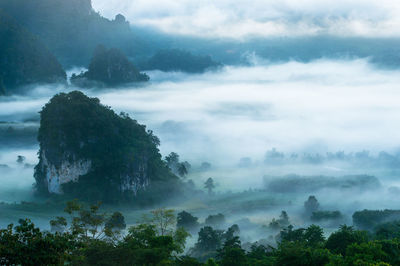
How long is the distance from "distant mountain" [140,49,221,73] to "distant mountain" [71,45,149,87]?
52897mm

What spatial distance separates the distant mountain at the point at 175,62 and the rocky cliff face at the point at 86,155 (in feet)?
409

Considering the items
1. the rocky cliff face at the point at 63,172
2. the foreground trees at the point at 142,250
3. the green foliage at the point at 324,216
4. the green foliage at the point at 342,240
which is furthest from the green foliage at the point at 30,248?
the rocky cliff face at the point at 63,172

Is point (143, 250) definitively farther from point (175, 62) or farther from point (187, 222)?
point (175, 62)

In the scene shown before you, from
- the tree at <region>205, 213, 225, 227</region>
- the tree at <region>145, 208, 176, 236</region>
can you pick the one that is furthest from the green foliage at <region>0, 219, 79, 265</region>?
the tree at <region>205, 213, 225, 227</region>

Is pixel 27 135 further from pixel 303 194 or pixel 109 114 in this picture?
pixel 303 194

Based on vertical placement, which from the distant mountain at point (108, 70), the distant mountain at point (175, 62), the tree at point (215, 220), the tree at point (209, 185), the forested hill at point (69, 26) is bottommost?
the tree at point (215, 220)

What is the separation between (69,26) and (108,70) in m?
48.9

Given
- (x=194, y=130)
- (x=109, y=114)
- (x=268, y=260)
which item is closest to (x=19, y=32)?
(x=194, y=130)

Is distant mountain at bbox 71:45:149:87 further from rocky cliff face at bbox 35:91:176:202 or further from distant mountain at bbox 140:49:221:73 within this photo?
rocky cliff face at bbox 35:91:176:202

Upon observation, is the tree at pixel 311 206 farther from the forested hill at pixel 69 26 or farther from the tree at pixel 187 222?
the forested hill at pixel 69 26

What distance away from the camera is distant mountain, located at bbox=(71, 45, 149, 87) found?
123 meters

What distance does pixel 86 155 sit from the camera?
61312 mm

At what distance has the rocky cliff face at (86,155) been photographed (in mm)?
60625

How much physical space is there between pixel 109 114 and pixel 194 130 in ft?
197
